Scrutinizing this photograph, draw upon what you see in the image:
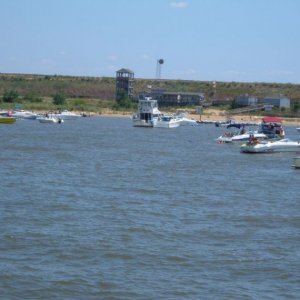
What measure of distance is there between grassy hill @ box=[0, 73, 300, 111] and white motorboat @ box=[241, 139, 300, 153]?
9180 centimetres

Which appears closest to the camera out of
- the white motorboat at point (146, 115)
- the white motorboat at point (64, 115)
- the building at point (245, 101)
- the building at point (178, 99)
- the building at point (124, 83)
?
the white motorboat at point (146, 115)

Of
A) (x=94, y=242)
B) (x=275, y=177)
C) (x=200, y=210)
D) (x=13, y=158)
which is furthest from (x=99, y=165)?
(x=94, y=242)

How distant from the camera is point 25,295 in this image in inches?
566

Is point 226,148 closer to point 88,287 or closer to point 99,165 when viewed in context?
point 99,165

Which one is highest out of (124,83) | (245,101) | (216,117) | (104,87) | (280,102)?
(124,83)

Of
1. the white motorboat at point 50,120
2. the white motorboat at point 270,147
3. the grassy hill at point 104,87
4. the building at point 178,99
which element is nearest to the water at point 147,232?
the white motorboat at point 270,147

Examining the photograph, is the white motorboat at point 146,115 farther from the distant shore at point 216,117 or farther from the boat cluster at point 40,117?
the distant shore at point 216,117

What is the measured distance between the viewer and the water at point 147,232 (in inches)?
595

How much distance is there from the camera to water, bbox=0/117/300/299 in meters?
15.1

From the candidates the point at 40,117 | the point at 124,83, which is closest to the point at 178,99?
the point at 124,83

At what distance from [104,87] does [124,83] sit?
27.2 metres

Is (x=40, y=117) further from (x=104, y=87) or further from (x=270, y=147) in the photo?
(x=104, y=87)

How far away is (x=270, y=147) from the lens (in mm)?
46375

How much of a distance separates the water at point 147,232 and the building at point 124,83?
99.8 m
